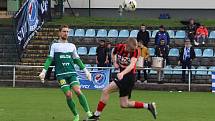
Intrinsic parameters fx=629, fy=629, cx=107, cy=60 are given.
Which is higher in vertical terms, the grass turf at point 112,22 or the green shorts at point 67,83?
the grass turf at point 112,22

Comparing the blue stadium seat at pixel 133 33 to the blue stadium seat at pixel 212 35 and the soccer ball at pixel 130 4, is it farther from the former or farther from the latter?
the blue stadium seat at pixel 212 35

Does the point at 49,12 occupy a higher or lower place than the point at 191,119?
higher

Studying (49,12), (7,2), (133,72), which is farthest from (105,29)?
(133,72)

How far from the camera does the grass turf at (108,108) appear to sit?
14.6 m

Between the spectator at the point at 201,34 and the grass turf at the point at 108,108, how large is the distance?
5762 mm

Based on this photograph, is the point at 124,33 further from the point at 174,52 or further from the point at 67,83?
the point at 67,83

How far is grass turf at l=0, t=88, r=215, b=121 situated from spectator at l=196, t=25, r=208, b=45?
5.76 m

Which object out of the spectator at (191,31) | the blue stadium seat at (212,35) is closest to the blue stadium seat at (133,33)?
the spectator at (191,31)

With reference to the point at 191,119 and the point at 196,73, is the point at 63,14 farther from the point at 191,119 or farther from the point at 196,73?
the point at 191,119

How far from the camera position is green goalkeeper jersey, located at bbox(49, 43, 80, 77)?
45.4 feet

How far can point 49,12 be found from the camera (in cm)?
3325

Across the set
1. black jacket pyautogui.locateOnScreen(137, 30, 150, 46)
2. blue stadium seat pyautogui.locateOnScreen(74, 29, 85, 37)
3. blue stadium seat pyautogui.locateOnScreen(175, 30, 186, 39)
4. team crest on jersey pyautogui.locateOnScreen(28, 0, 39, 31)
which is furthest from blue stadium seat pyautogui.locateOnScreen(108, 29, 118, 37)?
team crest on jersey pyautogui.locateOnScreen(28, 0, 39, 31)

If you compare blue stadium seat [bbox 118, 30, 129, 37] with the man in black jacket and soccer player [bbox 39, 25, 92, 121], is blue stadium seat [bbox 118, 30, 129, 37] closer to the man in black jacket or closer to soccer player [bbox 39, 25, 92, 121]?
the man in black jacket

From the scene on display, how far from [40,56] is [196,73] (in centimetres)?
785
